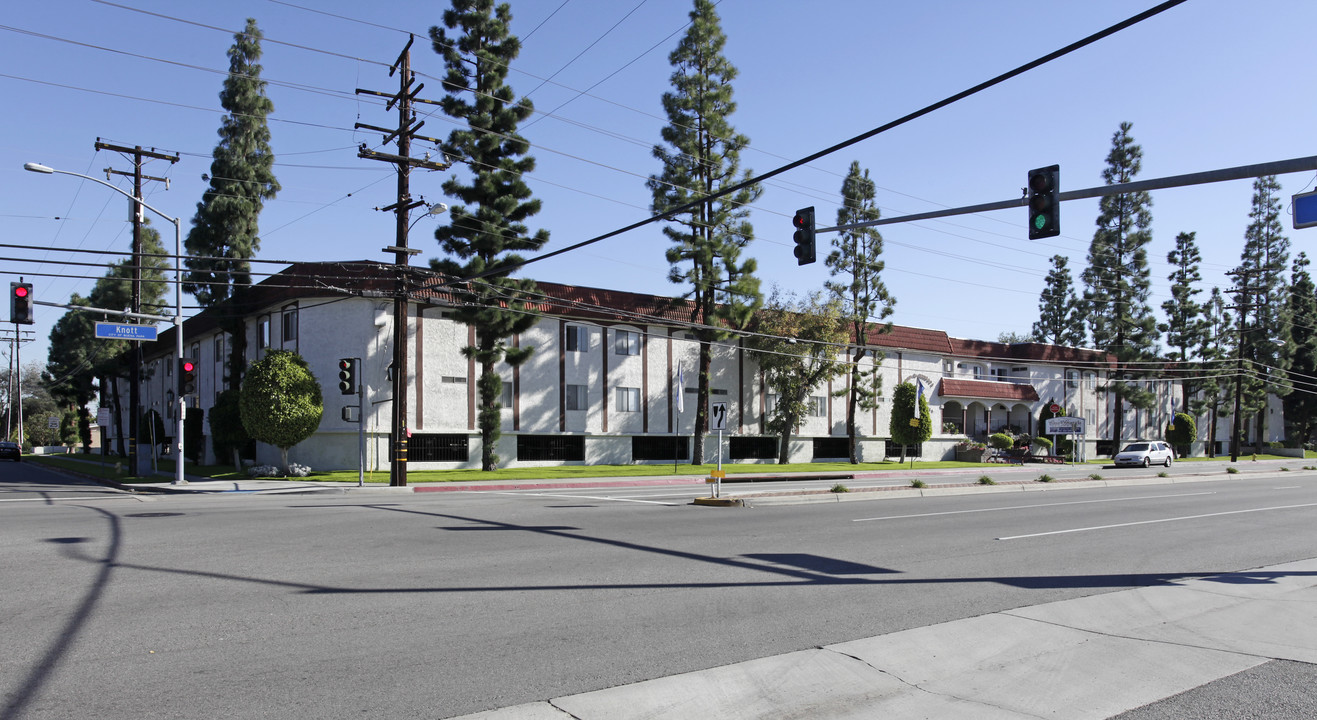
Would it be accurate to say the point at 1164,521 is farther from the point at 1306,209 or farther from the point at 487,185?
the point at 487,185

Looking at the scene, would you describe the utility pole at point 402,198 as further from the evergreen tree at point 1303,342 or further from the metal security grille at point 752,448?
the evergreen tree at point 1303,342

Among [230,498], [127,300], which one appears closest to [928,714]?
[230,498]

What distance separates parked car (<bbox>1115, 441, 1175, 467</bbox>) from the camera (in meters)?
47.7

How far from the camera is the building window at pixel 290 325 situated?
36.7m

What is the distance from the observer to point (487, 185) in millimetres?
34125

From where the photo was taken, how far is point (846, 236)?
2066 inches

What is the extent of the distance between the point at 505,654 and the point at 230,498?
1992 centimetres

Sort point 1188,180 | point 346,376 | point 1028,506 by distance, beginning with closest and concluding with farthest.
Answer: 1. point 1188,180
2. point 1028,506
3. point 346,376

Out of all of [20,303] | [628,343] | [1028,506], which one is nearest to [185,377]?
[20,303]

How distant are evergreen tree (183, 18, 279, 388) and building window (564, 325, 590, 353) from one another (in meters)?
15.3

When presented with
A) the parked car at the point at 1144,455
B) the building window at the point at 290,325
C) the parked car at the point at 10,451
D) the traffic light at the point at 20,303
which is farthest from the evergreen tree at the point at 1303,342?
the parked car at the point at 10,451

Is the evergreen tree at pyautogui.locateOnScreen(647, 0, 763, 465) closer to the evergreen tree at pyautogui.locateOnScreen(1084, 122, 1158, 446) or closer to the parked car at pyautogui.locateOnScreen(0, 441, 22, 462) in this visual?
the evergreen tree at pyautogui.locateOnScreen(1084, 122, 1158, 446)

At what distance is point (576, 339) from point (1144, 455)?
108ft

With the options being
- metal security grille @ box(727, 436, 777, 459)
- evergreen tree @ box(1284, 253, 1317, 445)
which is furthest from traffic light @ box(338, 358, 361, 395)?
evergreen tree @ box(1284, 253, 1317, 445)
